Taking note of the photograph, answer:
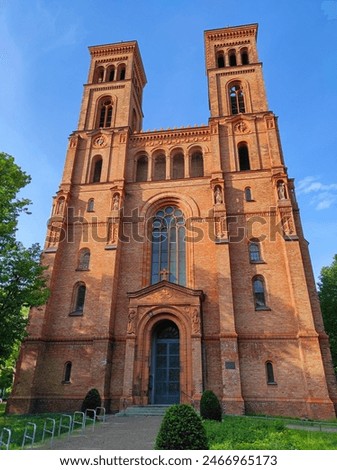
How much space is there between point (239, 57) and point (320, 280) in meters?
22.6

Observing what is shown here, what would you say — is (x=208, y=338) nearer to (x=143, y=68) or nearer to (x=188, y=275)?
(x=188, y=275)

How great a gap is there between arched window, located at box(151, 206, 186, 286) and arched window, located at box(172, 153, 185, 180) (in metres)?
3.43

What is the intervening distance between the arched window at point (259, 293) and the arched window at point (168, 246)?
4.43m

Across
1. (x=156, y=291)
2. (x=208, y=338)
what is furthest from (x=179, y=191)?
(x=208, y=338)

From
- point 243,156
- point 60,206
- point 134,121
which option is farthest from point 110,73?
point 60,206

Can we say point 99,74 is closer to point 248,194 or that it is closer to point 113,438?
point 248,194

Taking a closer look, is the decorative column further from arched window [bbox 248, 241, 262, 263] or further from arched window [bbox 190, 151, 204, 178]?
arched window [bbox 190, 151, 204, 178]

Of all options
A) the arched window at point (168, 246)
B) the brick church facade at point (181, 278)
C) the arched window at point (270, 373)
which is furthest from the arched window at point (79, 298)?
the arched window at point (270, 373)

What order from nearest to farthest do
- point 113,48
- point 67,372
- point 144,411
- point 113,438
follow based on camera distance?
point 113,438 → point 144,411 → point 67,372 → point 113,48

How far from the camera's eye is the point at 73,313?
67.4 feet

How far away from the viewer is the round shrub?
6523 millimetres

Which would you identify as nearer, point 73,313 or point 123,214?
point 73,313

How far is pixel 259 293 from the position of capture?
1981 centimetres

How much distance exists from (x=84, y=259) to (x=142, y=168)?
923 cm
